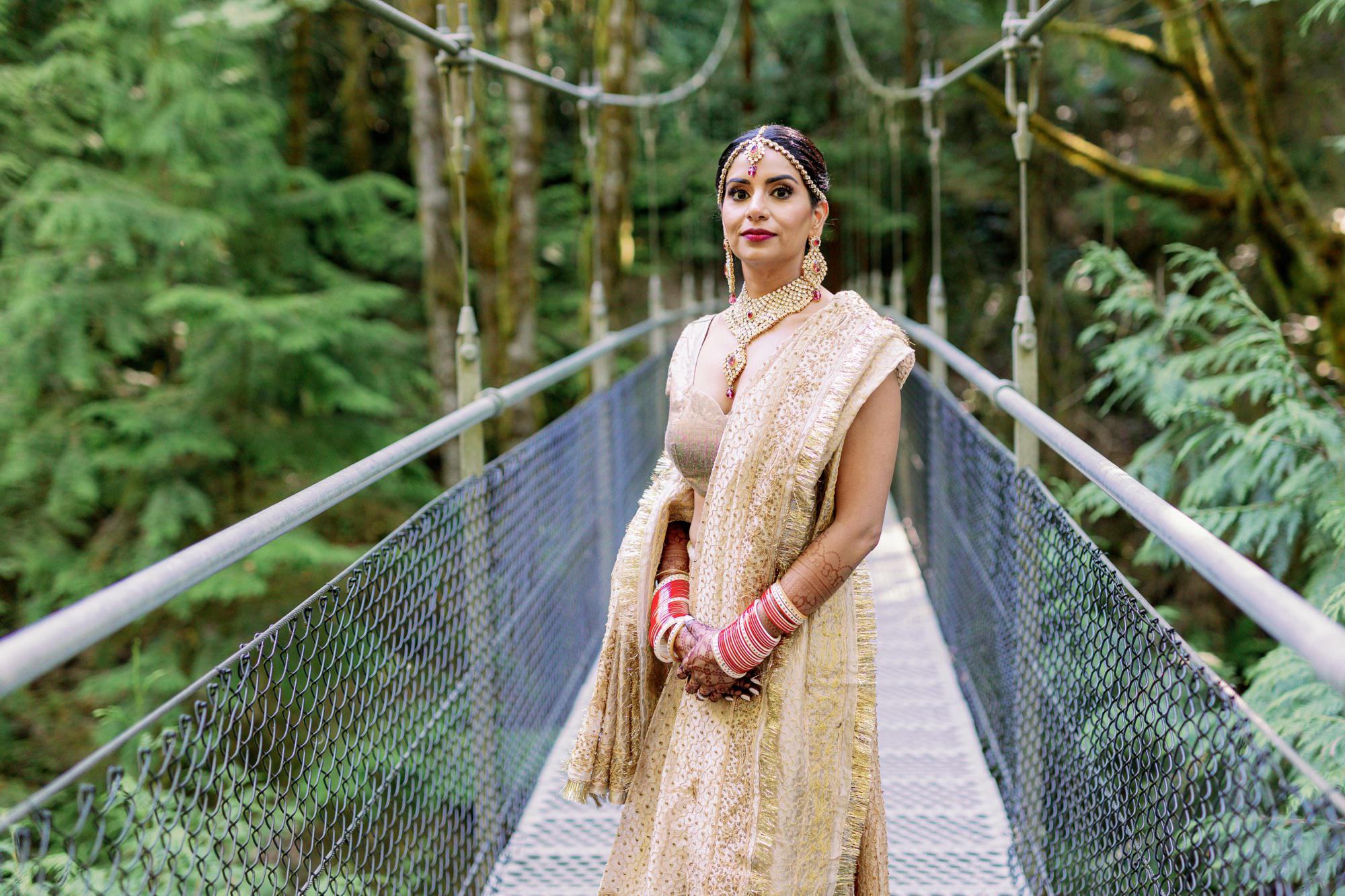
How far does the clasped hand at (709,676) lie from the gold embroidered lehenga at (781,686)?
0.06 feet

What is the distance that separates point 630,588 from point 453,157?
1054 millimetres

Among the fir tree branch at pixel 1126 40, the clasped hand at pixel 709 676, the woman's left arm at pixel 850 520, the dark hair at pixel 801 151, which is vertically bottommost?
the clasped hand at pixel 709 676

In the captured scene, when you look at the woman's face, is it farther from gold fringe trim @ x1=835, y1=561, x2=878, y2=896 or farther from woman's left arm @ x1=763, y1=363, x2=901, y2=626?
gold fringe trim @ x1=835, y1=561, x2=878, y2=896

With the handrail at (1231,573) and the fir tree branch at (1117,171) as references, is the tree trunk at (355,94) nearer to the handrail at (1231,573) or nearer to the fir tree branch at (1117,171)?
the fir tree branch at (1117,171)

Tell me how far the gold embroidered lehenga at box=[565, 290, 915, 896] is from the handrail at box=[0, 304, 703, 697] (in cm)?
37

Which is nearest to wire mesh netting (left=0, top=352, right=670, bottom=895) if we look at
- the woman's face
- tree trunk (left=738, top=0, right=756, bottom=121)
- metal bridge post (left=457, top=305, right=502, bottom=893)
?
metal bridge post (left=457, top=305, right=502, bottom=893)

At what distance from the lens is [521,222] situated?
20.8 ft

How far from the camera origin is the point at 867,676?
145 centimetres

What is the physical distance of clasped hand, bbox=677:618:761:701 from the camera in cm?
135

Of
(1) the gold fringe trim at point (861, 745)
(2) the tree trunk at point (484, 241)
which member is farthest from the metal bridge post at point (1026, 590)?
(2) the tree trunk at point (484, 241)

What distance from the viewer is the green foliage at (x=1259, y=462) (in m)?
2.32

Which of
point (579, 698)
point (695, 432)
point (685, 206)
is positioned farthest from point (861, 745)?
point (685, 206)

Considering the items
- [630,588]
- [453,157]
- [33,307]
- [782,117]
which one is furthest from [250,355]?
[782,117]

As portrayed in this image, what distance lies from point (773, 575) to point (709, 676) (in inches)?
5.3
